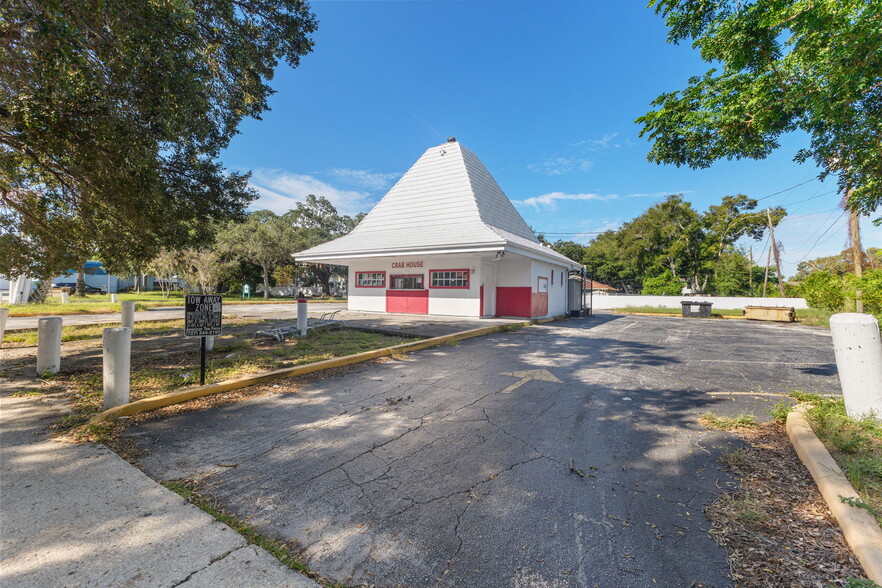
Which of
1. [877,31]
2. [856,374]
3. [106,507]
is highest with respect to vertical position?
[877,31]

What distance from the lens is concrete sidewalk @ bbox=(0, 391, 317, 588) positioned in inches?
74.9

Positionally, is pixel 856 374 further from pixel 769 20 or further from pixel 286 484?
pixel 286 484

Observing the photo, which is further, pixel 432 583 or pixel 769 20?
pixel 769 20

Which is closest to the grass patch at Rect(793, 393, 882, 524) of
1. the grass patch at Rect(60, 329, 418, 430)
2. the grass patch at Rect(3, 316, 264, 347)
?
the grass patch at Rect(60, 329, 418, 430)

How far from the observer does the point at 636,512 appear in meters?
2.54

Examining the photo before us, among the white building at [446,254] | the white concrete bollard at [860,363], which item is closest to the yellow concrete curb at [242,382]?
the white building at [446,254]

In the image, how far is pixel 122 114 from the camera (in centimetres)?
526

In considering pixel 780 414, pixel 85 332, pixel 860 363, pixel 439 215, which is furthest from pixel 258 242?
pixel 860 363

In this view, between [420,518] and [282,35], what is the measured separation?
9.35 metres

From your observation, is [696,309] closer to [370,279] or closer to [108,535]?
[370,279]

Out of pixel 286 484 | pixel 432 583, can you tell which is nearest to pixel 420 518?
pixel 432 583

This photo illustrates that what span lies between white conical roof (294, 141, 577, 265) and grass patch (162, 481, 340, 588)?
1130cm

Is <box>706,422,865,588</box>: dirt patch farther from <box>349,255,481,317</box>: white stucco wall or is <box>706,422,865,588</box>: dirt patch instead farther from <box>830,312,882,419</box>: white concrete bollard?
<box>349,255,481,317</box>: white stucco wall

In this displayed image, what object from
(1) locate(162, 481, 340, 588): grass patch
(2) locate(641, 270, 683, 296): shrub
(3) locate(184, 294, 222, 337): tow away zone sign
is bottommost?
(1) locate(162, 481, 340, 588): grass patch
